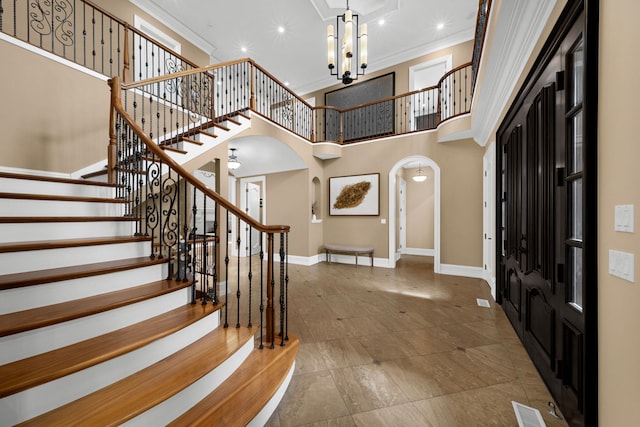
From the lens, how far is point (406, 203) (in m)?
8.12

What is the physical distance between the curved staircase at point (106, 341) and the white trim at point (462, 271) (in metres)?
4.17

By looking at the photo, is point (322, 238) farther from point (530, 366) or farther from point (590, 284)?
point (590, 284)

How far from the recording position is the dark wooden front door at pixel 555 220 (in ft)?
4.70

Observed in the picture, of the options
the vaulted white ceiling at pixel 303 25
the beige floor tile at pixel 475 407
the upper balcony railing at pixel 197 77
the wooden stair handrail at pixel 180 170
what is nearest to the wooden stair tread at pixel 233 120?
the upper balcony railing at pixel 197 77

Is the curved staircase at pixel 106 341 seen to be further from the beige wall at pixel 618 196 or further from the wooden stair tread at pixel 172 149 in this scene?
the beige wall at pixel 618 196

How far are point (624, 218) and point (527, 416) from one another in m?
1.40

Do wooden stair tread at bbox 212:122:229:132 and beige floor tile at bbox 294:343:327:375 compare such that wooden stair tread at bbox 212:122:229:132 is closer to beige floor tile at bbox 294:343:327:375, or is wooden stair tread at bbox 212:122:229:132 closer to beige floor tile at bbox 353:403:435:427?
beige floor tile at bbox 294:343:327:375

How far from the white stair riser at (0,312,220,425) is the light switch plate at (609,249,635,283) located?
7.68 feet

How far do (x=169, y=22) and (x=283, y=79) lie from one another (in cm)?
341

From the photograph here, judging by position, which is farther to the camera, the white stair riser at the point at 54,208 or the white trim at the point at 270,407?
the white stair riser at the point at 54,208

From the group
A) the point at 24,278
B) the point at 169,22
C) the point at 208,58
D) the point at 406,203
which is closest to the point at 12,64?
the point at 24,278

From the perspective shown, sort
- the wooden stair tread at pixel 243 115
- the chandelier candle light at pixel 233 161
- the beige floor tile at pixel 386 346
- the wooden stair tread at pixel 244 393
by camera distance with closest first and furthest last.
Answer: the wooden stair tread at pixel 244 393, the beige floor tile at pixel 386 346, the wooden stair tread at pixel 243 115, the chandelier candle light at pixel 233 161

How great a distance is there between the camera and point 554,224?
5.63 feet

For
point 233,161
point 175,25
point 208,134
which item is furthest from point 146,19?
point 208,134
